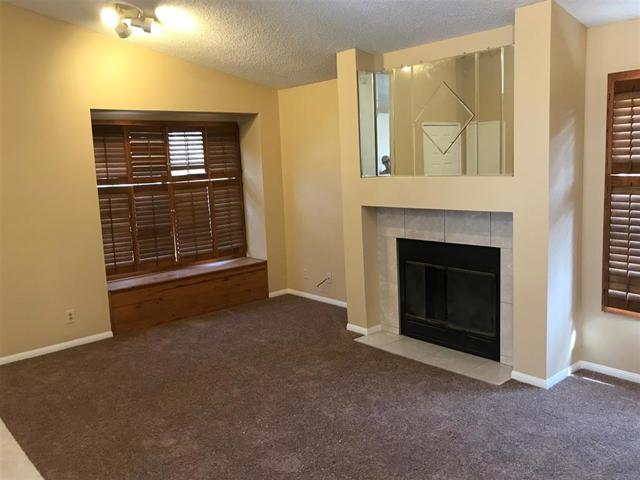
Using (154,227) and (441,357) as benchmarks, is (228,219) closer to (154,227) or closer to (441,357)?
(154,227)

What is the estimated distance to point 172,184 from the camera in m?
6.03

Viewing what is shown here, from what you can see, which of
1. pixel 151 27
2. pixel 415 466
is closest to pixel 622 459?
pixel 415 466

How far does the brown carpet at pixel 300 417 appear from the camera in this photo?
2.86 m

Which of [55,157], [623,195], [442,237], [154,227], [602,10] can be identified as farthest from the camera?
[154,227]

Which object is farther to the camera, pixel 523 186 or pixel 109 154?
pixel 109 154

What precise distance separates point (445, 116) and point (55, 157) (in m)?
3.31

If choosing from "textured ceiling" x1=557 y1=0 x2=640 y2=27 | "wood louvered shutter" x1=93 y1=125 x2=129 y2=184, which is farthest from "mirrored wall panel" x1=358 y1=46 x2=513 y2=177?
"wood louvered shutter" x1=93 y1=125 x2=129 y2=184

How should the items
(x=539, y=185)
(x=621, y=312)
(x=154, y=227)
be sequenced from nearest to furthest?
(x=539, y=185)
(x=621, y=312)
(x=154, y=227)

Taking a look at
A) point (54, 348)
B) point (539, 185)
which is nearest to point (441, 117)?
point (539, 185)

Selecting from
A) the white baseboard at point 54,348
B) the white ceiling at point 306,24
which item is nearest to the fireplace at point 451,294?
the white ceiling at point 306,24

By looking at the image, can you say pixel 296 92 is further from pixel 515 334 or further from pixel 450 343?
pixel 515 334

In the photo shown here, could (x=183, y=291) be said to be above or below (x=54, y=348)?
above

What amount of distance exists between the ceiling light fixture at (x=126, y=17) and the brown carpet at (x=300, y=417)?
8.70ft

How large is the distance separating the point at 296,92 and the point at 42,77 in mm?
2521
